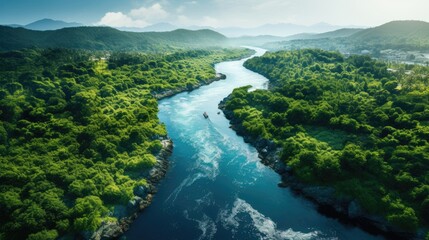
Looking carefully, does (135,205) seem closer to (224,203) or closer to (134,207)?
(134,207)

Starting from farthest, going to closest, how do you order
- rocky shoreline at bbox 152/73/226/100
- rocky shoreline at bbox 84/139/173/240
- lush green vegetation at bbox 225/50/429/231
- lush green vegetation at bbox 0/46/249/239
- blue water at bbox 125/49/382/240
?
rocky shoreline at bbox 152/73/226/100 → lush green vegetation at bbox 225/50/429/231 → blue water at bbox 125/49/382/240 → rocky shoreline at bbox 84/139/173/240 → lush green vegetation at bbox 0/46/249/239

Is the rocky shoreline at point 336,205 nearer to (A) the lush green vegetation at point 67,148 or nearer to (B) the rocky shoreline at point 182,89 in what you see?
(A) the lush green vegetation at point 67,148

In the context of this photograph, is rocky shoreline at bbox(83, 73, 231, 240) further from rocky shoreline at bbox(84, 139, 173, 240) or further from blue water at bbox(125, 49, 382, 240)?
blue water at bbox(125, 49, 382, 240)

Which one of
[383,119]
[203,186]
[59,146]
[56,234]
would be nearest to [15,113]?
[59,146]

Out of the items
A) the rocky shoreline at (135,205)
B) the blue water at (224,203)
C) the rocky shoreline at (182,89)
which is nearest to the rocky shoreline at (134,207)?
the rocky shoreline at (135,205)

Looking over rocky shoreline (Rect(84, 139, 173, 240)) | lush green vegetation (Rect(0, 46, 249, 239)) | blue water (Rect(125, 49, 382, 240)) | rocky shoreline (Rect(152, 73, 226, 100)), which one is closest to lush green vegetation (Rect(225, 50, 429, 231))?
blue water (Rect(125, 49, 382, 240))
